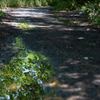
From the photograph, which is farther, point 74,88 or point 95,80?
point 95,80

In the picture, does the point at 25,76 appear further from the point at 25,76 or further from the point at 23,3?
the point at 23,3

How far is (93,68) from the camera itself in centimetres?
396

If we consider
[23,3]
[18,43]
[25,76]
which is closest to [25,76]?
[25,76]

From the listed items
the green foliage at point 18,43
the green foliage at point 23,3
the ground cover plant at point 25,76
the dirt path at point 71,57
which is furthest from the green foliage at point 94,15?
the green foliage at point 23,3

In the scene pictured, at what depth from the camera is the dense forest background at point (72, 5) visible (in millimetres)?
8586

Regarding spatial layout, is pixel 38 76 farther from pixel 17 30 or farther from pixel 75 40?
pixel 17 30

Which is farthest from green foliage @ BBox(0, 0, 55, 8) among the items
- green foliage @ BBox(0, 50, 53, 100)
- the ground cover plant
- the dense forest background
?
green foliage @ BBox(0, 50, 53, 100)

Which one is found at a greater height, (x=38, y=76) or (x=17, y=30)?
(x=17, y=30)

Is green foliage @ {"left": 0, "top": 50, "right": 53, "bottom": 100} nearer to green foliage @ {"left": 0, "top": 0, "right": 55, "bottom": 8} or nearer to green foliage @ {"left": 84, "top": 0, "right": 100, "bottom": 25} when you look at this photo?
green foliage @ {"left": 84, "top": 0, "right": 100, "bottom": 25}

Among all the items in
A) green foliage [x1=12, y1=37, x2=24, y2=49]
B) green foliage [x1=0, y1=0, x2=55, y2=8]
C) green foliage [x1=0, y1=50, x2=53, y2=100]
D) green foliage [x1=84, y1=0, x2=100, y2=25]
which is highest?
green foliage [x1=0, y1=0, x2=55, y2=8]

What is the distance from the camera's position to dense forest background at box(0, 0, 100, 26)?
8586 mm

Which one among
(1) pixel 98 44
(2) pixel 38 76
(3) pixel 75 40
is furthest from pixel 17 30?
(2) pixel 38 76

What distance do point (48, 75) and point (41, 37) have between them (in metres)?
3.12

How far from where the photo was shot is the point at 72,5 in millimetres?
14375
